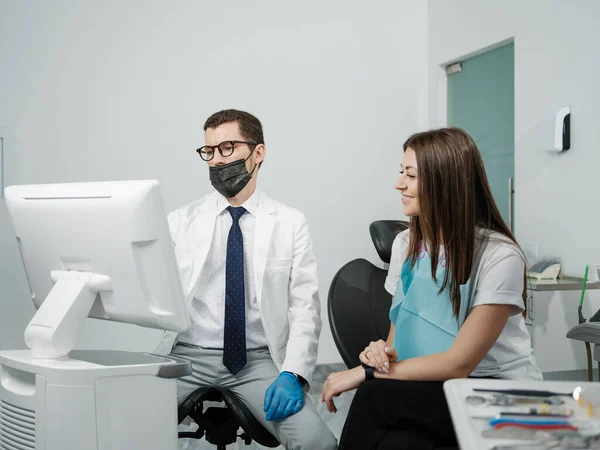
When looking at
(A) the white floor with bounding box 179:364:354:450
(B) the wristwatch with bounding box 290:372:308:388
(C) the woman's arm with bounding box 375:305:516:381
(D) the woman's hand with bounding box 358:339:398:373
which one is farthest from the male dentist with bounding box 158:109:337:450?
(A) the white floor with bounding box 179:364:354:450

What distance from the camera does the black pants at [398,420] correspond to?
4.38 feet

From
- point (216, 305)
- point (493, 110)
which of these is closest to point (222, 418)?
point (216, 305)

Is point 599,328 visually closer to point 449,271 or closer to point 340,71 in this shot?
point 449,271

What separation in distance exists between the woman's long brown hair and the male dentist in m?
0.55

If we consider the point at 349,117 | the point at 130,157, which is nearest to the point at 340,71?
the point at 349,117

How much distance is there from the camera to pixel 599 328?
240cm

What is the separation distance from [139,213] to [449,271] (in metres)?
0.78

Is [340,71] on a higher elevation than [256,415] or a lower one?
higher

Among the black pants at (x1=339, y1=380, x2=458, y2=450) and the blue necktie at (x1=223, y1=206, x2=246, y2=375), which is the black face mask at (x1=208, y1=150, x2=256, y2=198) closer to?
the blue necktie at (x1=223, y1=206, x2=246, y2=375)

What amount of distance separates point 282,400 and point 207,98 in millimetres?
2764

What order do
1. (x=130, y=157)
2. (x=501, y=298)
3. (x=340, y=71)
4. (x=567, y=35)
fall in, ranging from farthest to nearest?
1. (x=340, y=71)
2. (x=130, y=157)
3. (x=567, y=35)
4. (x=501, y=298)

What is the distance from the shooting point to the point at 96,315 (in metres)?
1.56

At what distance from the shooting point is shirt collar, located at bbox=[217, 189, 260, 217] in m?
2.22

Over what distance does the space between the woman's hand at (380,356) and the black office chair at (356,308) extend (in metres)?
0.41
